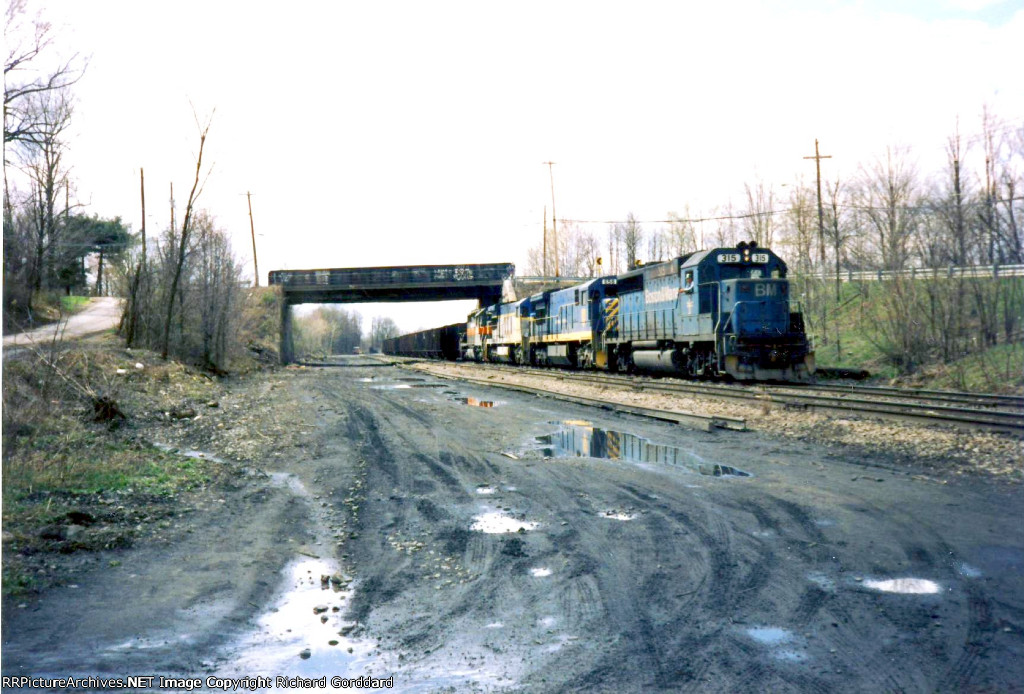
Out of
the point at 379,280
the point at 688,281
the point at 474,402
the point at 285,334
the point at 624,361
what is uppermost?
the point at 379,280

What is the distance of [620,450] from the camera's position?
36.3ft

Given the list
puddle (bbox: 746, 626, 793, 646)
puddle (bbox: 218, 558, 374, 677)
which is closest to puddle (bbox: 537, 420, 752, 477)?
puddle (bbox: 746, 626, 793, 646)

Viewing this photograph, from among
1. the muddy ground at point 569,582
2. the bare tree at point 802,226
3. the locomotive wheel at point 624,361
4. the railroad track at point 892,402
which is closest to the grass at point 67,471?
the muddy ground at point 569,582

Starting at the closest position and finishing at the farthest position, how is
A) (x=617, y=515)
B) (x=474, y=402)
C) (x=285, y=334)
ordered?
(x=617, y=515) < (x=474, y=402) < (x=285, y=334)

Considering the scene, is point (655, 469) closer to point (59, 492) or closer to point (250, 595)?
point (250, 595)

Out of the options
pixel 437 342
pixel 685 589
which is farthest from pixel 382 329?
pixel 685 589

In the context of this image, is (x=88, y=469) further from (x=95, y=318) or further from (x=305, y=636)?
(x=95, y=318)

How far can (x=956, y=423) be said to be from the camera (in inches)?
450

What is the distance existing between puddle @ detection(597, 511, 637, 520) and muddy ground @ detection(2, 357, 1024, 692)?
0.04 m

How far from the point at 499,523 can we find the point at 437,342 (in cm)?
5490

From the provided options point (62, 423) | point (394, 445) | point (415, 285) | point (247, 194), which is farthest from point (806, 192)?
point (247, 194)

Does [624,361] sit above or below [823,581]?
→ above

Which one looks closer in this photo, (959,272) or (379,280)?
(959,272)

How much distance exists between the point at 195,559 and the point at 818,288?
112 ft
